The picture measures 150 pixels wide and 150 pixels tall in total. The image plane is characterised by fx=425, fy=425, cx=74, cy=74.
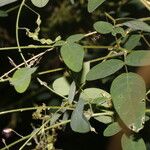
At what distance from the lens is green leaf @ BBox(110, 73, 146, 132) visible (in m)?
0.82

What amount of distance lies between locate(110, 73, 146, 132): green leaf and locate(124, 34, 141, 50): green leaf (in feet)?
0.64

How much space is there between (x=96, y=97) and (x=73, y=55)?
22 centimetres

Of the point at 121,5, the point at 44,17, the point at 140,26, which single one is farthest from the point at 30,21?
the point at 140,26

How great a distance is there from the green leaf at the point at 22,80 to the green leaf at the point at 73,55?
0.10m

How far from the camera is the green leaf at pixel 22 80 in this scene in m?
0.91

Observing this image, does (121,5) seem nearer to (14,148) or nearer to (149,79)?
(149,79)

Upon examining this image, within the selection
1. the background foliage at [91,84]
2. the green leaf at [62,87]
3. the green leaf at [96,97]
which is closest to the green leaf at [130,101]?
the background foliage at [91,84]

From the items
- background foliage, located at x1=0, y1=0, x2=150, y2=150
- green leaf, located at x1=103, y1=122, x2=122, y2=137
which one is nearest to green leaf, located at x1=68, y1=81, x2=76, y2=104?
background foliage, located at x1=0, y1=0, x2=150, y2=150

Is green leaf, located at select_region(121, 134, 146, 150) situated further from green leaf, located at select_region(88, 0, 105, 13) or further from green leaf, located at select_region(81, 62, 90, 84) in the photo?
green leaf, located at select_region(88, 0, 105, 13)

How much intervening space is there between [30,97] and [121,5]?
51 cm

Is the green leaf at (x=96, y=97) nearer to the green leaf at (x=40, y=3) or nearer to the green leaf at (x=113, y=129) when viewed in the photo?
the green leaf at (x=113, y=129)

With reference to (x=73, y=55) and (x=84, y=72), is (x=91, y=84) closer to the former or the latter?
(x=84, y=72)

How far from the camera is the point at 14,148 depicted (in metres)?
1.91

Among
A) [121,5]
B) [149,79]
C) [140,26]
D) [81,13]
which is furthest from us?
[81,13]
